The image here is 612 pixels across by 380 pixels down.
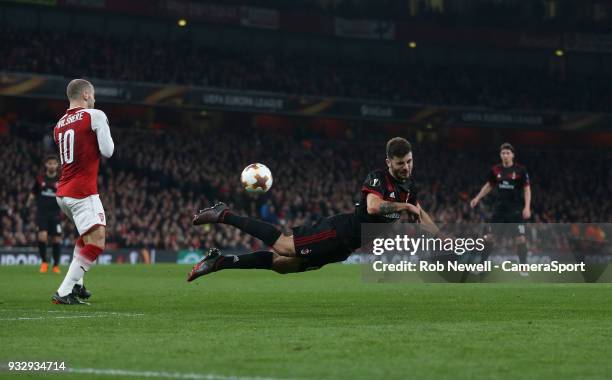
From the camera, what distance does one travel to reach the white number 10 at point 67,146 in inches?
429

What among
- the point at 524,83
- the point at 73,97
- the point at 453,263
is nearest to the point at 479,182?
the point at 524,83

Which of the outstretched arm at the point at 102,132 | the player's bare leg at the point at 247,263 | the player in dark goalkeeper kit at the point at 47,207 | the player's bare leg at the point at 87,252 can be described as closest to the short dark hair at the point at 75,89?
the outstretched arm at the point at 102,132

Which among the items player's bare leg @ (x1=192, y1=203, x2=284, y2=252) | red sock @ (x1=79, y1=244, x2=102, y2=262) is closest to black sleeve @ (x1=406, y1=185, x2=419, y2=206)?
player's bare leg @ (x1=192, y1=203, x2=284, y2=252)

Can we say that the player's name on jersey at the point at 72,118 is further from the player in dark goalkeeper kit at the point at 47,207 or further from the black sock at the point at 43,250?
the black sock at the point at 43,250

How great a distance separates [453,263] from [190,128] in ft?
96.4

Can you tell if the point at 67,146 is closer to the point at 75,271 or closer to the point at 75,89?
the point at 75,89

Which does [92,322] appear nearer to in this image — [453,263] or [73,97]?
[73,97]

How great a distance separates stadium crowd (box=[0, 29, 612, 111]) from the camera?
3962cm

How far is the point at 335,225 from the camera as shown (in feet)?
34.6

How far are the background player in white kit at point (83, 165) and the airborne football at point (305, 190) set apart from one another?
0.03 meters

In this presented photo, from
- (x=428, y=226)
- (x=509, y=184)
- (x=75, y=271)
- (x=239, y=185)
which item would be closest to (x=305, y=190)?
(x=239, y=185)

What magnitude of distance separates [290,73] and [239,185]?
8710 mm

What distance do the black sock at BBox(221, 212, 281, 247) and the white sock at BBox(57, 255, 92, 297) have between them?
5.01 ft

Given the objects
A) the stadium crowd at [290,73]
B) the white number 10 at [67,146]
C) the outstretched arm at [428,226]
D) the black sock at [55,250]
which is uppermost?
the stadium crowd at [290,73]
